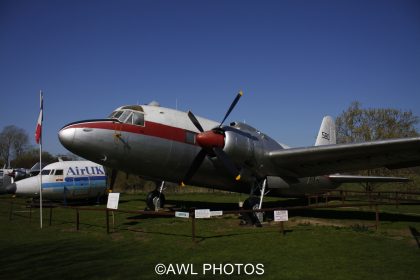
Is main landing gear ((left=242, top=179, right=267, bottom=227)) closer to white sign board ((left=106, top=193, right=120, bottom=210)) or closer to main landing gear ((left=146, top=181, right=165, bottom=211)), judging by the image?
white sign board ((left=106, top=193, right=120, bottom=210))

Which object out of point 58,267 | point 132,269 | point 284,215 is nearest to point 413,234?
point 284,215

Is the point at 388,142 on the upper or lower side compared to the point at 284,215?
upper

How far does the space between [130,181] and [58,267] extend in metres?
38.6

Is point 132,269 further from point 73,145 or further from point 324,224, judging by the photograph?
point 324,224

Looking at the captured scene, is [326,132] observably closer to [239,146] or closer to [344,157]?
[344,157]

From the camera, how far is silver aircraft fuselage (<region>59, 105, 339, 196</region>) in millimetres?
13148

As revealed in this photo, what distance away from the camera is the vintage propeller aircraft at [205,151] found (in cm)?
1322

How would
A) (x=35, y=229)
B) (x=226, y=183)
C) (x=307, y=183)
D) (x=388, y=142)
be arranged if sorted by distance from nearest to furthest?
1. (x=388, y=142)
2. (x=35, y=229)
3. (x=226, y=183)
4. (x=307, y=183)

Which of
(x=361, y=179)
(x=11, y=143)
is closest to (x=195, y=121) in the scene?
(x=361, y=179)

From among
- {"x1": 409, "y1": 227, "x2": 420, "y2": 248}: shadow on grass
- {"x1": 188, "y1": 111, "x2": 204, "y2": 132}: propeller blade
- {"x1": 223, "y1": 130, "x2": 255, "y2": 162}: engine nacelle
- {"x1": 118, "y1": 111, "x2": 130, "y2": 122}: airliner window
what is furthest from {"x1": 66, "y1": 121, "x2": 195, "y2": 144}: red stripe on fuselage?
{"x1": 409, "y1": 227, "x2": 420, "y2": 248}: shadow on grass

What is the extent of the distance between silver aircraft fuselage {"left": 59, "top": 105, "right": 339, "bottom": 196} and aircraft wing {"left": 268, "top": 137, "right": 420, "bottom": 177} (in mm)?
617

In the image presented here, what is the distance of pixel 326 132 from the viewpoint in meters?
24.2

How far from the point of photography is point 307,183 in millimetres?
19828

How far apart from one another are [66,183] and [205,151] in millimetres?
14436
